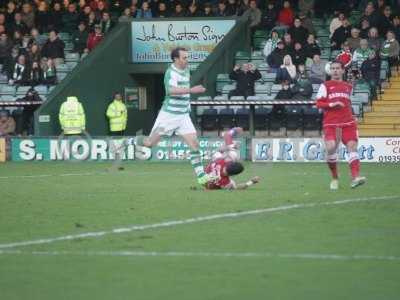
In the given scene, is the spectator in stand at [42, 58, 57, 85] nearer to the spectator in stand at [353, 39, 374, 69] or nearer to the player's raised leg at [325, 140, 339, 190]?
the spectator in stand at [353, 39, 374, 69]

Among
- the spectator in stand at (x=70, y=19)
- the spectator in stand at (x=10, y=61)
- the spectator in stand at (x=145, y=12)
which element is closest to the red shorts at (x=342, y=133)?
the spectator in stand at (x=145, y=12)

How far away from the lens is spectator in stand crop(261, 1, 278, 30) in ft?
109

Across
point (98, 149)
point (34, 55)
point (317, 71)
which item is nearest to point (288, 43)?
point (317, 71)

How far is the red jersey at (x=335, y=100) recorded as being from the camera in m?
17.0

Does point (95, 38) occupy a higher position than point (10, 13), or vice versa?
point (10, 13)

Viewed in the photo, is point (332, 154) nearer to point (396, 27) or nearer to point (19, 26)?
point (396, 27)

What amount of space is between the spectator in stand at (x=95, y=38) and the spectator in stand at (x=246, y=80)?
17.2ft

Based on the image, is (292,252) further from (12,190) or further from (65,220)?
(12,190)

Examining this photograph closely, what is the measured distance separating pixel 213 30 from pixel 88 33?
12.2 ft

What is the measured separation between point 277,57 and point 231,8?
334 centimetres

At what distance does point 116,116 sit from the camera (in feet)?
105

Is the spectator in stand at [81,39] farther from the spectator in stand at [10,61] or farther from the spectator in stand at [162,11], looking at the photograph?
Answer: the spectator in stand at [162,11]

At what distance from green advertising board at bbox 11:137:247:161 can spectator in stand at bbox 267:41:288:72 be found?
12.4 feet

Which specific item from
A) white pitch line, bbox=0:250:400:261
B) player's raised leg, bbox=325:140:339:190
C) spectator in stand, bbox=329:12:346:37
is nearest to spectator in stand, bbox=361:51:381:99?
spectator in stand, bbox=329:12:346:37
